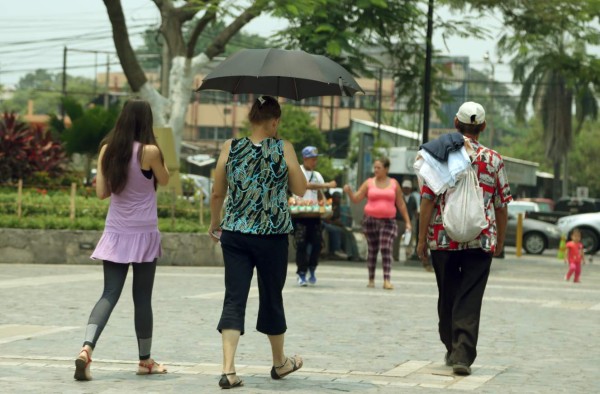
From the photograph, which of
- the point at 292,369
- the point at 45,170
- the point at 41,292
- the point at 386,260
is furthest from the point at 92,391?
the point at 45,170

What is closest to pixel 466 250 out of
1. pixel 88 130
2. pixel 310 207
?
pixel 310 207

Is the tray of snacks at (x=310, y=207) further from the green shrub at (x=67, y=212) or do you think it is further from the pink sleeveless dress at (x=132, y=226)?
the pink sleeveless dress at (x=132, y=226)

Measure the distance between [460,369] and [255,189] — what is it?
176 cm

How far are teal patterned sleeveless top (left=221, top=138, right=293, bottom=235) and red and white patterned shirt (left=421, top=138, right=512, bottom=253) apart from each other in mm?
1187

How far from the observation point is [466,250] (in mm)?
8656

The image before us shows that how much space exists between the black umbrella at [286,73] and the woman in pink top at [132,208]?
24.9 inches

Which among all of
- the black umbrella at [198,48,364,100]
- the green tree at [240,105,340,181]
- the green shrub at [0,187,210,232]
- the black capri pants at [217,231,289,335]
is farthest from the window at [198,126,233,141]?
the black capri pants at [217,231,289,335]

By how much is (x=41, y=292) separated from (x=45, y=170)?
1126cm

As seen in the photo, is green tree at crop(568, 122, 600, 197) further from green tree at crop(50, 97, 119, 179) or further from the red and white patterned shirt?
the red and white patterned shirt

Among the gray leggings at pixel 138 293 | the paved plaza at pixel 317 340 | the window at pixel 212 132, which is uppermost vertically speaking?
the window at pixel 212 132

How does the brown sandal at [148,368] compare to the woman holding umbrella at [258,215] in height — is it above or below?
below

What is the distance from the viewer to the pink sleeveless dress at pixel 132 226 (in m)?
8.21

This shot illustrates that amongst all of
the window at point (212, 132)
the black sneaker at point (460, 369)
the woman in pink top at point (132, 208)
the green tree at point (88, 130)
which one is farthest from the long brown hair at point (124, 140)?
the window at point (212, 132)

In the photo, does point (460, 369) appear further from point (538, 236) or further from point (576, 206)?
point (576, 206)
